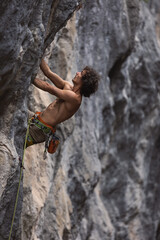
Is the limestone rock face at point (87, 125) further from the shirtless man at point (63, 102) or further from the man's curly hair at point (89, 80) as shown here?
the man's curly hair at point (89, 80)

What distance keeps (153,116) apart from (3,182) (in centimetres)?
1095

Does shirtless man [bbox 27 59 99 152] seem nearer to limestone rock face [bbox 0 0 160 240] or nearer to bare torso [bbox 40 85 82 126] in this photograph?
bare torso [bbox 40 85 82 126]

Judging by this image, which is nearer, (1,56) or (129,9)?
(1,56)

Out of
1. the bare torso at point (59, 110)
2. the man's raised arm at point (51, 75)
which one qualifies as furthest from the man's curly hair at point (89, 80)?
the man's raised arm at point (51, 75)

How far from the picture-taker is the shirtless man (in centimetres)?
627

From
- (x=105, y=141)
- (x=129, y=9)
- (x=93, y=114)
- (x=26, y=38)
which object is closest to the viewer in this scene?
(x=26, y=38)

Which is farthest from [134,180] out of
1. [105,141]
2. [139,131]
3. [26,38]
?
[26,38]

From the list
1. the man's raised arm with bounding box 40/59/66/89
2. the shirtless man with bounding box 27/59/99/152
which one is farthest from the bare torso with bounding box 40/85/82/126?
the man's raised arm with bounding box 40/59/66/89

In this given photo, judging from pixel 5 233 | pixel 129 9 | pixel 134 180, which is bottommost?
pixel 134 180

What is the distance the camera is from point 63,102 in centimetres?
640

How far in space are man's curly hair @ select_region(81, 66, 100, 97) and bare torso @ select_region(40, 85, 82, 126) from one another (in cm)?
14

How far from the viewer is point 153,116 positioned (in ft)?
52.5

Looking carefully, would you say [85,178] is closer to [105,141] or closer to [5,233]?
[105,141]

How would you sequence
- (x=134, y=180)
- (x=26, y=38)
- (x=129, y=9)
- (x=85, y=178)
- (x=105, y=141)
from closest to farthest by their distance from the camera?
(x=26, y=38), (x=85, y=178), (x=129, y=9), (x=105, y=141), (x=134, y=180)
